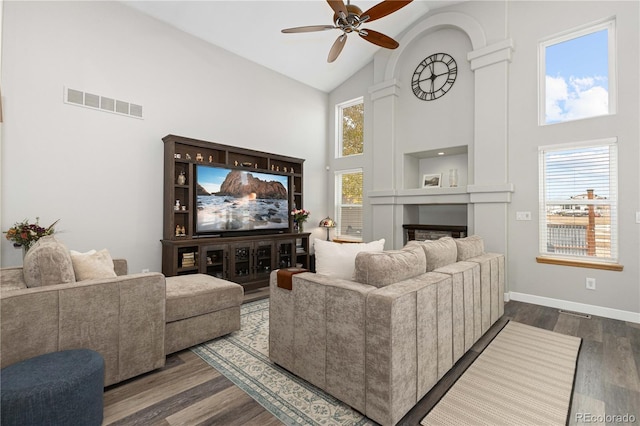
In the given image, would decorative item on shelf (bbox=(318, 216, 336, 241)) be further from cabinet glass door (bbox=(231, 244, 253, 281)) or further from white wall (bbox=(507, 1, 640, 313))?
white wall (bbox=(507, 1, 640, 313))

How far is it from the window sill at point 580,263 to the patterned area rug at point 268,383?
3.66m

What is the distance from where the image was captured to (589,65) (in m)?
3.81

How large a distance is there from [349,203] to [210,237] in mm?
3289

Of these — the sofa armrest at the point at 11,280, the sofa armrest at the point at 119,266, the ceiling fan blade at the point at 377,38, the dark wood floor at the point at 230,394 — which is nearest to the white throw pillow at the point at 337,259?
the dark wood floor at the point at 230,394

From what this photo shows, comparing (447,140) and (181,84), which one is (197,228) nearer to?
(181,84)

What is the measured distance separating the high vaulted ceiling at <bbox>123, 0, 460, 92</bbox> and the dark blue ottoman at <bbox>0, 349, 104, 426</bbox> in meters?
4.52

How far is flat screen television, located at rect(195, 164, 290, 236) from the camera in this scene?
4.43 meters

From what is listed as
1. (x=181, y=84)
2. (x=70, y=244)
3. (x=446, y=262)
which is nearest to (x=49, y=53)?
(x=181, y=84)

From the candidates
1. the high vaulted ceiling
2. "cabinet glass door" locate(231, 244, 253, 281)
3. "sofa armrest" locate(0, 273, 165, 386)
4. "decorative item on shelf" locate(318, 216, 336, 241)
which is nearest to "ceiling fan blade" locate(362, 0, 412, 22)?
the high vaulted ceiling

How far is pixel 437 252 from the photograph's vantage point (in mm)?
2514

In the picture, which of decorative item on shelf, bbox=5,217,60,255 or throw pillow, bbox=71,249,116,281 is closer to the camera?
throw pillow, bbox=71,249,116,281

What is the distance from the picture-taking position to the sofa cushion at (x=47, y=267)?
1885 mm

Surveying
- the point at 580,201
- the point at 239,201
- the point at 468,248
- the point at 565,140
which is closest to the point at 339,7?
the point at 468,248

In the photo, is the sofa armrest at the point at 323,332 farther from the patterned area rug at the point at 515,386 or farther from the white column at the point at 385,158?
the white column at the point at 385,158
